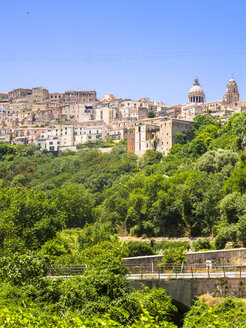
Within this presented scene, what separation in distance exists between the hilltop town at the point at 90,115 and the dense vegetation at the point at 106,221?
314 inches

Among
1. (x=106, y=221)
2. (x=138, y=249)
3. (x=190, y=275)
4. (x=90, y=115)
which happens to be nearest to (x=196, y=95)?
(x=90, y=115)

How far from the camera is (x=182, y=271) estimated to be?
21.6 metres

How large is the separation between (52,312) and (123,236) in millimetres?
31896

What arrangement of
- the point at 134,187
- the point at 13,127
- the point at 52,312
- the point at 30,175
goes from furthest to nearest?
the point at 13,127 → the point at 30,175 → the point at 134,187 → the point at 52,312

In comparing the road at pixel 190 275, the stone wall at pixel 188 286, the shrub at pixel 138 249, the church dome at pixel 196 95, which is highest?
the church dome at pixel 196 95

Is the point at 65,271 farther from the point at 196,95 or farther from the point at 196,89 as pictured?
the point at 196,89

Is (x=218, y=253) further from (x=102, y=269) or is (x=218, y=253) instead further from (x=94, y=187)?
(x=94, y=187)

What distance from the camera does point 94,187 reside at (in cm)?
7544

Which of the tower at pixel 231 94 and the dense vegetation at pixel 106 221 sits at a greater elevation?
the tower at pixel 231 94

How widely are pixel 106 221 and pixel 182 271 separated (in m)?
30.1

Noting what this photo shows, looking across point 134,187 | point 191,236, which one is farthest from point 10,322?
point 134,187

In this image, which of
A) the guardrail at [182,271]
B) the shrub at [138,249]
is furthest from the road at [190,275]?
the shrub at [138,249]

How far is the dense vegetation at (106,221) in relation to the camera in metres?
17.3

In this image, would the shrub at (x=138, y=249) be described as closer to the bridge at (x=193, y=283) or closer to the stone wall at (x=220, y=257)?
the stone wall at (x=220, y=257)
